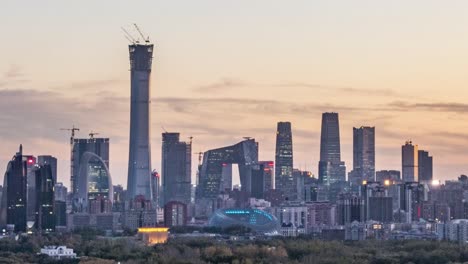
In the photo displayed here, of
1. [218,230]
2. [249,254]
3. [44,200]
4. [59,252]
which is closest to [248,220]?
[218,230]

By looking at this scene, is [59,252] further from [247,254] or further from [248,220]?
[248,220]

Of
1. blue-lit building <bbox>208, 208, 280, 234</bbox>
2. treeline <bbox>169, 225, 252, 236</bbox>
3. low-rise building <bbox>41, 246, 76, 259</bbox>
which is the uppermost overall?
blue-lit building <bbox>208, 208, 280, 234</bbox>

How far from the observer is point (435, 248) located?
10500 centimetres

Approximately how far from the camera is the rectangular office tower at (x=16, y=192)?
541 feet

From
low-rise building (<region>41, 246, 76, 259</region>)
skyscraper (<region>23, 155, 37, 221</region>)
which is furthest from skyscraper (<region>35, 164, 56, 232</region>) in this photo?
low-rise building (<region>41, 246, 76, 259</region>)

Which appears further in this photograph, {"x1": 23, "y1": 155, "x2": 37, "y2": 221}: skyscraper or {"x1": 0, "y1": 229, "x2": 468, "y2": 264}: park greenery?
{"x1": 23, "y1": 155, "x2": 37, "y2": 221}: skyscraper

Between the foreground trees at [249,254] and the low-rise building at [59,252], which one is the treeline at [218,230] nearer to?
the foreground trees at [249,254]

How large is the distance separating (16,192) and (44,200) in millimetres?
4388

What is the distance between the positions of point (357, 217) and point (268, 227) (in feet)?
36.9

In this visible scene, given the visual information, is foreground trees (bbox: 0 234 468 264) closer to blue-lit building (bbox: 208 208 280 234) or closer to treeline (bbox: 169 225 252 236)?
treeline (bbox: 169 225 252 236)

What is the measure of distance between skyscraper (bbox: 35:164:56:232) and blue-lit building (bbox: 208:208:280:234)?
2106cm

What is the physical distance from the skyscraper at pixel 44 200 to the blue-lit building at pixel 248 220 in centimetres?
2106

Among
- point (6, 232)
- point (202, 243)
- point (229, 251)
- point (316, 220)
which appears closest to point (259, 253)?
point (229, 251)

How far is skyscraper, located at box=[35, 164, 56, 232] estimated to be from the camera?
6614 inches
